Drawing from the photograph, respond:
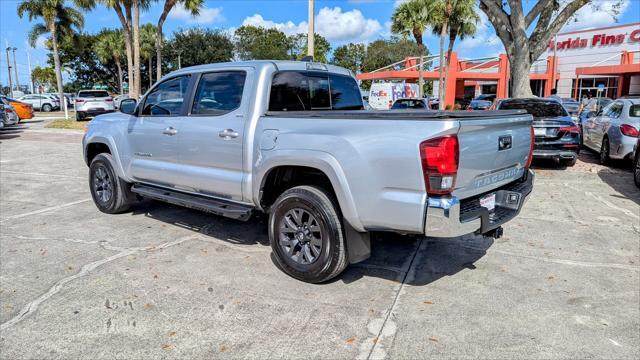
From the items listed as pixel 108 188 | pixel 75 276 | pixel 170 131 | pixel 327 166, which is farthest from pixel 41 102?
pixel 327 166

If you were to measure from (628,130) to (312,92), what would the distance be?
7.78 meters

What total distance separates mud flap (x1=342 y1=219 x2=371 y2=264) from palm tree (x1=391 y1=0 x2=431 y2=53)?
2894 cm

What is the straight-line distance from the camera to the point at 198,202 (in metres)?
4.85

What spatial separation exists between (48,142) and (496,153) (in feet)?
50.4

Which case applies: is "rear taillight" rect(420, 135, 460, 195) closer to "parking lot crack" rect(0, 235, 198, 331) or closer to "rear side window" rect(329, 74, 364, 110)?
"rear side window" rect(329, 74, 364, 110)

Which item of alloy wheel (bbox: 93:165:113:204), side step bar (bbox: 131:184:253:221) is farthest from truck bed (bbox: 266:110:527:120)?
alloy wheel (bbox: 93:165:113:204)

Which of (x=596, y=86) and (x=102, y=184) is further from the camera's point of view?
(x=596, y=86)

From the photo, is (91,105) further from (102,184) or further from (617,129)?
(617,129)

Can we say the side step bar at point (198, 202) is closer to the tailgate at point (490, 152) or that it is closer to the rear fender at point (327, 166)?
the rear fender at point (327, 166)

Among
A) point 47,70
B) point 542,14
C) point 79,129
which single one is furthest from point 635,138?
point 47,70

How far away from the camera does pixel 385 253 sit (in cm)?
489

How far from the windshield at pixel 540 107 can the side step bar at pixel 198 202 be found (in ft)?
26.1

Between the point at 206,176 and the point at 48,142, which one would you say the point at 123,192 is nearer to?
the point at 206,176

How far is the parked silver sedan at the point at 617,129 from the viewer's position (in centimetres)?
941
